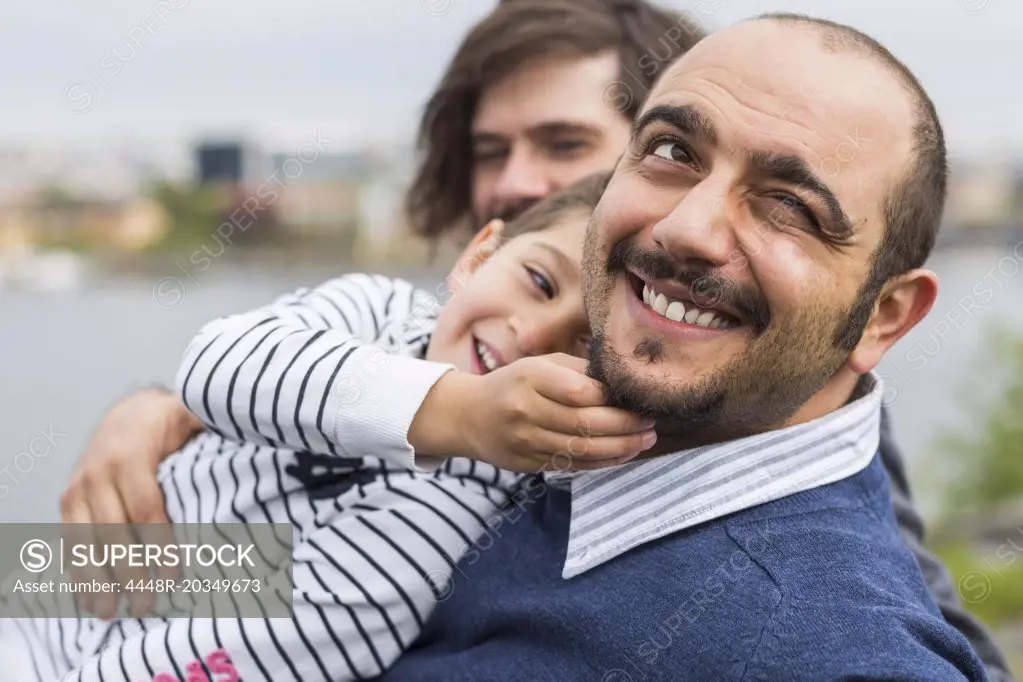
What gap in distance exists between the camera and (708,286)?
1530 mm

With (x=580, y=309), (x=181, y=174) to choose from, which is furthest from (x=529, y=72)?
(x=181, y=174)

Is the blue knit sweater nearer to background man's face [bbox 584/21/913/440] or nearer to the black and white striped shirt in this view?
the black and white striped shirt

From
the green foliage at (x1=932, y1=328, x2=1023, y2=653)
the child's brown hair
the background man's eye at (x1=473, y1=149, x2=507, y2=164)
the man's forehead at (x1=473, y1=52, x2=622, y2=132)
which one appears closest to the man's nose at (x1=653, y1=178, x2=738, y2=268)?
the child's brown hair

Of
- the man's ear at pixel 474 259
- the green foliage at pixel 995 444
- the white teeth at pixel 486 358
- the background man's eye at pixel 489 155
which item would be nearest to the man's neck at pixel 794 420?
the white teeth at pixel 486 358

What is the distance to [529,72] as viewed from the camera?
3.03 meters

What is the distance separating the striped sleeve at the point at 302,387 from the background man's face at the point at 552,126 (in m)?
1.08

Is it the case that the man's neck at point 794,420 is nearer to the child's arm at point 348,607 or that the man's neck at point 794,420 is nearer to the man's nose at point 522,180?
the child's arm at point 348,607

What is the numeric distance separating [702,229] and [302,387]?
71cm

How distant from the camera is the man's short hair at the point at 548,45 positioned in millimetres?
3004

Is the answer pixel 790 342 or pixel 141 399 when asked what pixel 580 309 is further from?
pixel 141 399

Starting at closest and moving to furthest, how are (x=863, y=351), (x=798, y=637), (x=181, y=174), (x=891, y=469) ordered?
(x=798, y=637) → (x=863, y=351) → (x=891, y=469) → (x=181, y=174)

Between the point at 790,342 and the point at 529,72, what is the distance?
1.71 metres

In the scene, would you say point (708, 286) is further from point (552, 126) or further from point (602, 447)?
point (552, 126)

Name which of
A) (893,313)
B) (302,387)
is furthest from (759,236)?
(302,387)
